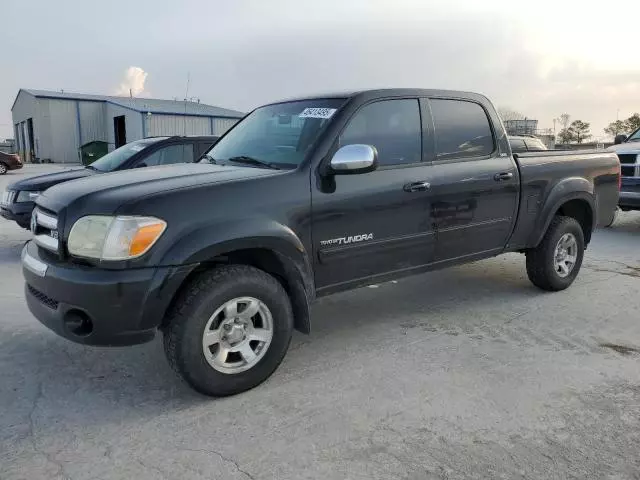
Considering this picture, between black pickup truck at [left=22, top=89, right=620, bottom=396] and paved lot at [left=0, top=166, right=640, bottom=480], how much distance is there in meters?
0.36

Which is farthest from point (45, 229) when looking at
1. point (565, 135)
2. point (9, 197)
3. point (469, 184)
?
point (565, 135)

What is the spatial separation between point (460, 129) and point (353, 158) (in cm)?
148

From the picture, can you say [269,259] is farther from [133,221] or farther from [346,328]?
[346,328]

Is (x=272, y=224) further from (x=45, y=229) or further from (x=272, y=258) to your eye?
(x=45, y=229)

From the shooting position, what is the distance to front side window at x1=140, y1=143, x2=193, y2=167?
7701 mm

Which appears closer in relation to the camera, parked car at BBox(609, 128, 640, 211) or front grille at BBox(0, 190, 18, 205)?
front grille at BBox(0, 190, 18, 205)

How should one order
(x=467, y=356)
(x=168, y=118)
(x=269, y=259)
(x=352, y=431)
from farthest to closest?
(x=168, y=118), (x=467, y=356), (x=269, y=259), (x=352, y=431)

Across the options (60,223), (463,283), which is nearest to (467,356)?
(463,283)

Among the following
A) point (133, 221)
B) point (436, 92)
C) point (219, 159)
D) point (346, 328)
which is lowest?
point (346, 328)

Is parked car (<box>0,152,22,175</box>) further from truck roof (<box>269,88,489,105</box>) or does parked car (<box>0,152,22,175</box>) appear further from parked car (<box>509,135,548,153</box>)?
truck roof (<box>269,88,489,105</box>)

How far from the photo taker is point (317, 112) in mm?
3947

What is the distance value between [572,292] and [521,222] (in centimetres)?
112

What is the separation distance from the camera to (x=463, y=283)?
5805 millimetres

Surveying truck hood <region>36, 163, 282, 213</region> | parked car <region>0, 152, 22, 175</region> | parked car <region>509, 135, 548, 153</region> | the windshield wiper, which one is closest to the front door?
the windshield wiper
